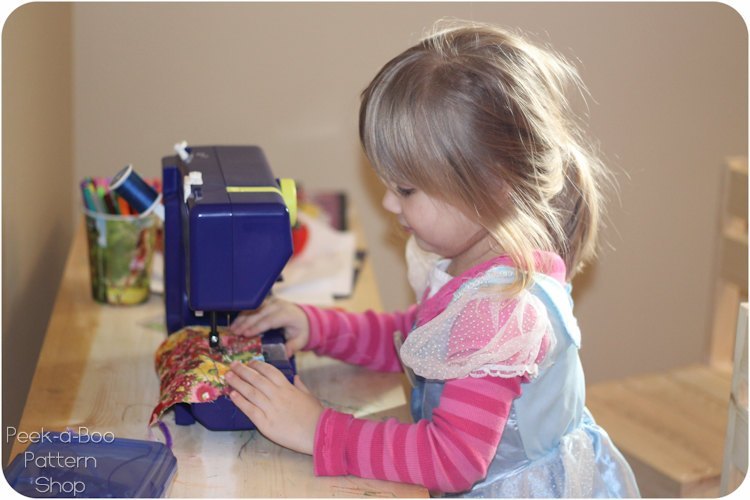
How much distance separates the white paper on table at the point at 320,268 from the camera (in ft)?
5.27

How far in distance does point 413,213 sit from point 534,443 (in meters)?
0.32

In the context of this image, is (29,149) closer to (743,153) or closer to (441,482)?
(441,482)

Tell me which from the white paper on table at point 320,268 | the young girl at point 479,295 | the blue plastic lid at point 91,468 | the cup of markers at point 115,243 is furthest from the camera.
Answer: the white paper on table at point 320,268

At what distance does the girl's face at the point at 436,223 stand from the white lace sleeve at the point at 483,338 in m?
0.07

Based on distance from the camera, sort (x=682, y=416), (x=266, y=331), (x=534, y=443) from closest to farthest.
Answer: (x=534, y=443), (x=266, y=331), (x=682, y=416)

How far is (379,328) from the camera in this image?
1.39m

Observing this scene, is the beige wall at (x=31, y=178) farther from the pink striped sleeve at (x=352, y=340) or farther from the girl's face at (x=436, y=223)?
the girl's face at (x=436, y=223)

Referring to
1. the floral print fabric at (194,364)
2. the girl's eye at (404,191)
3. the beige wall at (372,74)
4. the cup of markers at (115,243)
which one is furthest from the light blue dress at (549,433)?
the beige wall at (372,74)

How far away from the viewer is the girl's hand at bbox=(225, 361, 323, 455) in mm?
1062

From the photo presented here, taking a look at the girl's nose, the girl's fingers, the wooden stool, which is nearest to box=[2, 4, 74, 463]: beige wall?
the girl's fingers

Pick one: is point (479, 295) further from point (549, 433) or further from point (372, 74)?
point (372, 74)

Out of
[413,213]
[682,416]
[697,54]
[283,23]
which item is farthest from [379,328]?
[697,54]

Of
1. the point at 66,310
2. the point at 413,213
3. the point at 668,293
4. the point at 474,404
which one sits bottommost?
the point at 668,293

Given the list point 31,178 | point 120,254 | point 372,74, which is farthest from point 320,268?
point 372,74
